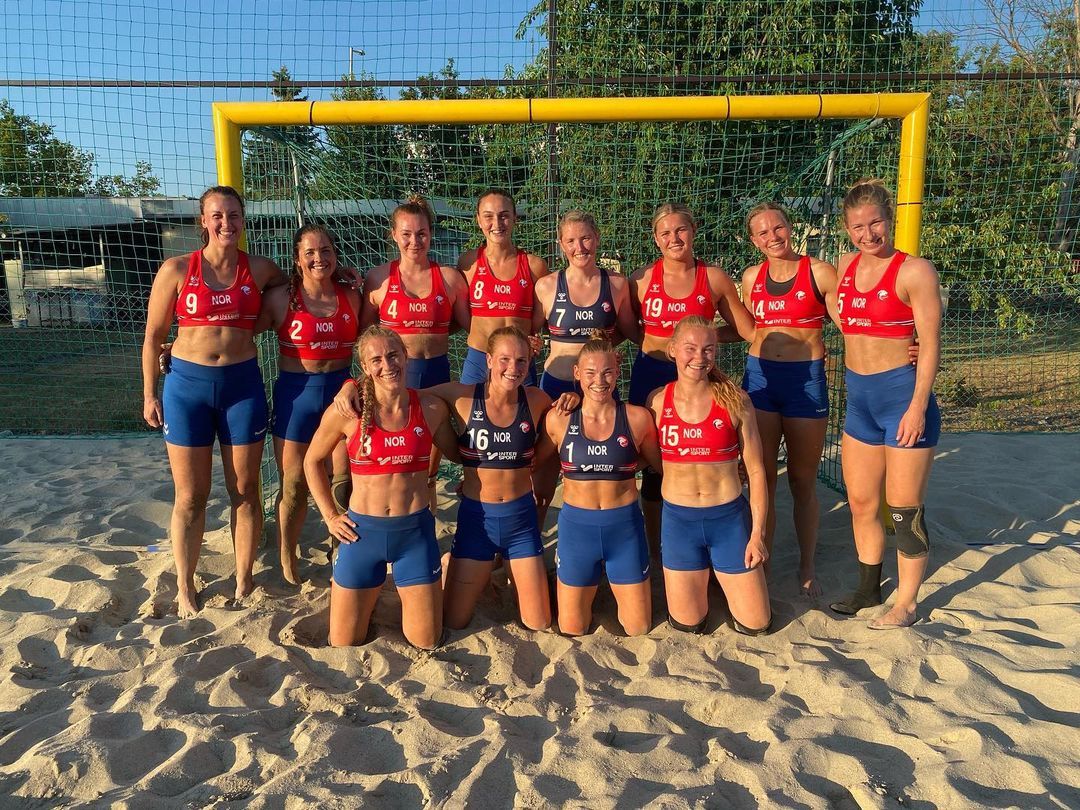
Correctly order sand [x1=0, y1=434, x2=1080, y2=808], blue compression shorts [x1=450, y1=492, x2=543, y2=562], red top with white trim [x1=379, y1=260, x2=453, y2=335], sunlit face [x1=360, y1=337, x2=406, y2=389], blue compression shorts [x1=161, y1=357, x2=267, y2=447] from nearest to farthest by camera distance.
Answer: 1. sand [x1=0, y1=434, x2=1080, y2=808]
2. sunlit face [x1=360, y1=337, x2=406, y2=389]
3. blue compression shorts [x1=450, y1=492, x2=543, y2=562]
4. blue compression shorts [x1=161, y1=357, x2=267, y2=447]
5. red top with white trim [x1=379, y1=260, x2=453, y2=335]

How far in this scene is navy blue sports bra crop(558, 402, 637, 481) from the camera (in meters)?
3.49

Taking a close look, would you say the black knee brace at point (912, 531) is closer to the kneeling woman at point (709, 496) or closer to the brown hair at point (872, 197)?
the kneeling woman at point (709, 496)

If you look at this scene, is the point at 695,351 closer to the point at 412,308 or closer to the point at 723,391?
the point at 723,391

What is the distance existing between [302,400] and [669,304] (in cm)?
196

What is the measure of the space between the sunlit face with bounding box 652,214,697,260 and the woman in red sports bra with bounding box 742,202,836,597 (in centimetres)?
32

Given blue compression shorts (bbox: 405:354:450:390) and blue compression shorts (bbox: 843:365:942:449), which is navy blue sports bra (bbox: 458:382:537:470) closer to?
blue compression shorts (bbox: 405:354:450:390)

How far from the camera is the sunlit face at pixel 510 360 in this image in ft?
11.2

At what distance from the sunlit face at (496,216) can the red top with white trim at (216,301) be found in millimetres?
1215

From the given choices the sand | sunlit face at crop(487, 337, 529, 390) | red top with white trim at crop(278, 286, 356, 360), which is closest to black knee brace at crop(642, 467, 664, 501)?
the sand

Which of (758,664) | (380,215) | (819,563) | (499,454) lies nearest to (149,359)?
(499,454)

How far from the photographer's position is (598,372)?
134 inches

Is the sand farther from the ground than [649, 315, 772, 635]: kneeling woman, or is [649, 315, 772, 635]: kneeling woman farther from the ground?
[649, 315, 772, 635]: kneeling woman

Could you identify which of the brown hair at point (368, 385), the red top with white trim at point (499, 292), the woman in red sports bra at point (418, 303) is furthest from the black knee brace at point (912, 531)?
the brown hair at point (368, 385)

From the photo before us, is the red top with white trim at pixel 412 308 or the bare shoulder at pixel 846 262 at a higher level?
the bare shoulder at pixel 846 262
